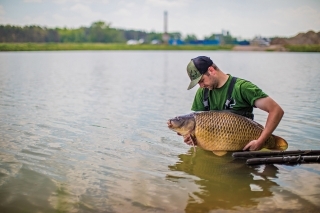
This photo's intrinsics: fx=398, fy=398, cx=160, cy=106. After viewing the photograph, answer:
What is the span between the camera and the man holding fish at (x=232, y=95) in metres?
4.24

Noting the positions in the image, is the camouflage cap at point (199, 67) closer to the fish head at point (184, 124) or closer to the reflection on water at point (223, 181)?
the fish head at point (184, 124)

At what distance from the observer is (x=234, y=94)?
453cm

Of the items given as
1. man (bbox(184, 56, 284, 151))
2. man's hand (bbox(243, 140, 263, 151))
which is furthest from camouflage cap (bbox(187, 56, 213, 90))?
man's hand (bbox(243, 140, 263, 151))

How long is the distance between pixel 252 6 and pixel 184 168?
52.0ft

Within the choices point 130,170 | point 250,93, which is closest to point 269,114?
point 250,93

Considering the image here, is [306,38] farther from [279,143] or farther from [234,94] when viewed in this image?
[234,94]

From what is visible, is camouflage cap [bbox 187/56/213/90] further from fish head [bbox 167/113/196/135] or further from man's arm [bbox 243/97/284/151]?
man's arm [bbox 243/97/284/151]

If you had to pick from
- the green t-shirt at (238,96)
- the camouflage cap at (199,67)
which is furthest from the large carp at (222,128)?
the camouflage cap at (199,67)

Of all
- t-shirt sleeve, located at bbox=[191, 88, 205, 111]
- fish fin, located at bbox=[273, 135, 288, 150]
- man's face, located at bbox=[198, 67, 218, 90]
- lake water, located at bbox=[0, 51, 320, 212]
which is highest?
man's face, located at bbox=[198, 67, 218, 90]

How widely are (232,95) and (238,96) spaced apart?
0.26 ft

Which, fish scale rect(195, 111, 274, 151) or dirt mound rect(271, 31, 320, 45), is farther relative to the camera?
dirt mound rect(271, 31, 320, 45)

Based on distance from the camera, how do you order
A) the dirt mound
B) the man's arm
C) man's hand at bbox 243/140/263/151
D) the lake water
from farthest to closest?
the dirt mound
man's hand at bbox 243/140/263/151
the man's arm
the lake water

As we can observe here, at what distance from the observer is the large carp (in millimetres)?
4504

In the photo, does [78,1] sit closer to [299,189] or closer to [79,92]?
[79,92]
